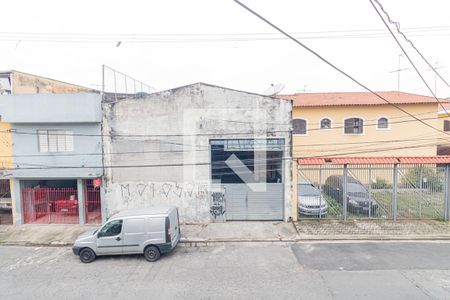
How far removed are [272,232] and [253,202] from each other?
186 cm

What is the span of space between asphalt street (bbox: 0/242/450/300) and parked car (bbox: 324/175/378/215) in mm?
2668

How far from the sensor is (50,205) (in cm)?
1405

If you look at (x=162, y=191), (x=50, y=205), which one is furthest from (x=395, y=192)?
(x=50, y=205)

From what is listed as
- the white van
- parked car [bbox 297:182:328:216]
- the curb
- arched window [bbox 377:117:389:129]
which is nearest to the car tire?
the white van

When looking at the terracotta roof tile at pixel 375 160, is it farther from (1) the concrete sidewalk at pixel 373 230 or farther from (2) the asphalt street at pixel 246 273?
(2) the asphalt street at pixel 246 273

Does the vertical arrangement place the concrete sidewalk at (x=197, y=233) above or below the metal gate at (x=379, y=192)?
below

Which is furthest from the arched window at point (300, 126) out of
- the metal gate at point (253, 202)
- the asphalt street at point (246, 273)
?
the asphalt street at point (246, 273)

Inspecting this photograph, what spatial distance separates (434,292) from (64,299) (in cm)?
969

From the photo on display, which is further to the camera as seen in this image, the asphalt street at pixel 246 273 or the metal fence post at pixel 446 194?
the metal fence post at pixel 446 194

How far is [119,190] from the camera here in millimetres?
13461

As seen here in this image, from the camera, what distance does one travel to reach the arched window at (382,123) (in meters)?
21.0

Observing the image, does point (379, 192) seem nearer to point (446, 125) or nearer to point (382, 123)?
point (382, 123)

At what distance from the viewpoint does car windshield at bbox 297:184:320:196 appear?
43.4 feet

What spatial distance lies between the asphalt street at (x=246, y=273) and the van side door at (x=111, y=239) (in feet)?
1.35
